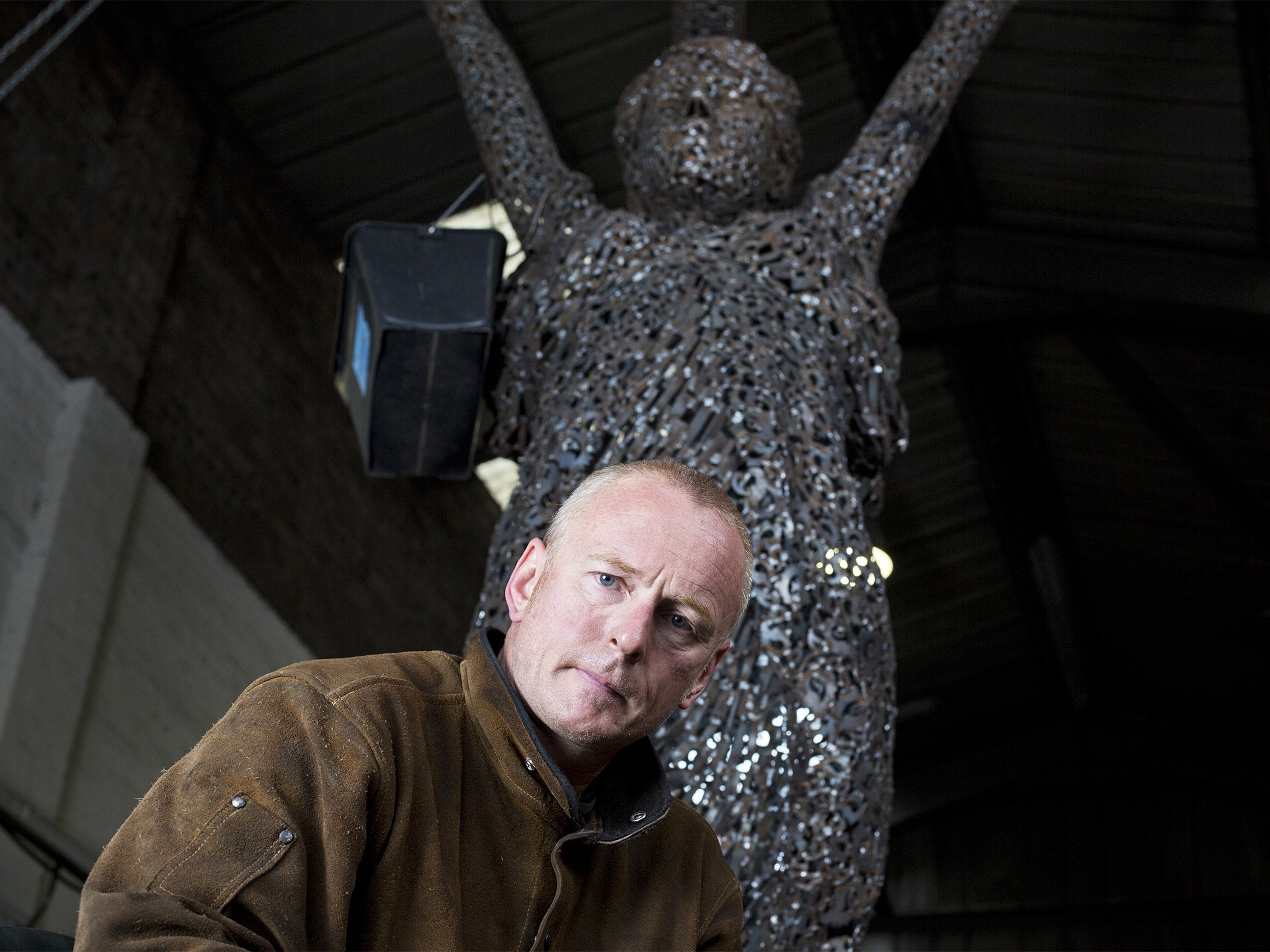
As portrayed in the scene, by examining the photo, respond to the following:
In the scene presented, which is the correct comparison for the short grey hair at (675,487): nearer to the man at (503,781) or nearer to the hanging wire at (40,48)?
the man at (503,781)

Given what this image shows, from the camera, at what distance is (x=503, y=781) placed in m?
1.42

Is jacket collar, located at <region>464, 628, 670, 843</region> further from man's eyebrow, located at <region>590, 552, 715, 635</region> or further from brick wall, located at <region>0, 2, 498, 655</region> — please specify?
brick wall, located at <region>0, 2, 498, 655</region>

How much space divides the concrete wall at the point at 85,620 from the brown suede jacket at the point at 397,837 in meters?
3.75

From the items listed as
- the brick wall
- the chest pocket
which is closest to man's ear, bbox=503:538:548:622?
the chest pocket

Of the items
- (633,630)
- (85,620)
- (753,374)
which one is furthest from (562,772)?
(85,620)

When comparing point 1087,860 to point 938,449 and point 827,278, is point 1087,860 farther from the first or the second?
point 827,278

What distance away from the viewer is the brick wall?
5.47 meters

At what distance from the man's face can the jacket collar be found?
0.08 ft

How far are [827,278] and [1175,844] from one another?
537 inches

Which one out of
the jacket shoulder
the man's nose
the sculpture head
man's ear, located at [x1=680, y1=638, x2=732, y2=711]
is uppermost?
the jacket shoulder

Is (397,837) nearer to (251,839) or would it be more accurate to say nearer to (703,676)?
(251,839)

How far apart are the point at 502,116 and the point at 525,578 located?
232 cm

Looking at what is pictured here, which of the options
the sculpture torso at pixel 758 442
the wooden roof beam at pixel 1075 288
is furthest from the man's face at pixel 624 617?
the wooden roof beam at pixel 1075 288

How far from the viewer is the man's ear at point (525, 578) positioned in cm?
152
